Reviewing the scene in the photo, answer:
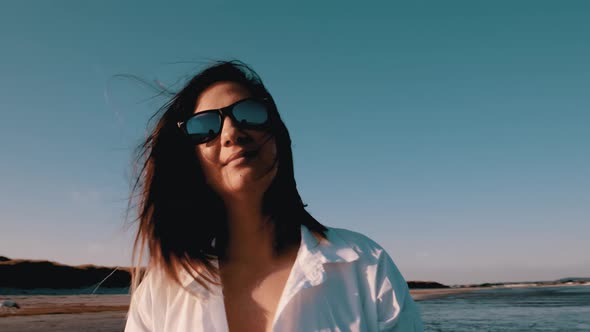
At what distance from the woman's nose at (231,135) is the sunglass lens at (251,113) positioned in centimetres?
5

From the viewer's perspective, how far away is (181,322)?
2.01 metres

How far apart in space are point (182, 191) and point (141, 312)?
0.71 m

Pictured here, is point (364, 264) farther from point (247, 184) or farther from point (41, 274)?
point (41, 274)

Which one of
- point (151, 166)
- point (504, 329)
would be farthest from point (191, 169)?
point (504, 329)

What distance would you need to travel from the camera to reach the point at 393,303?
65.7 inches

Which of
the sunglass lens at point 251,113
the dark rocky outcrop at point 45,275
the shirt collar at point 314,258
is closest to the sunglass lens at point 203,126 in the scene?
the sunglass lens at point 251,113

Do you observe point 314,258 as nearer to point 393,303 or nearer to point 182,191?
point 393,303

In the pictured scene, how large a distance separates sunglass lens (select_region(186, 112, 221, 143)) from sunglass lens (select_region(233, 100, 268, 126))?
12 cm

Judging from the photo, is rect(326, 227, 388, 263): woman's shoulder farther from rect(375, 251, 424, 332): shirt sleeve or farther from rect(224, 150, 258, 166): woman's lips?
rect(224, 150, 258, 166): woman's lips

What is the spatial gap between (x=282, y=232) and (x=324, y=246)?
1.15 ft

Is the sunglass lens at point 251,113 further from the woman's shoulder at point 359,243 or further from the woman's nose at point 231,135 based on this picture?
the woman's shoulder at point 359,243

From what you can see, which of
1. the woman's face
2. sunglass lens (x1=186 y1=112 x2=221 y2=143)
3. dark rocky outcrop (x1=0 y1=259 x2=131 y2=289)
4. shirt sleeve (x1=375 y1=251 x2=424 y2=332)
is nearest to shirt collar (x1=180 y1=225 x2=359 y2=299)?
shirt sleeve (x1=375 y1=251 x2=424 y2=332)

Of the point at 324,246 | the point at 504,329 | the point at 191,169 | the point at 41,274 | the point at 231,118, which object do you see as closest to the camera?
the point at 324,246

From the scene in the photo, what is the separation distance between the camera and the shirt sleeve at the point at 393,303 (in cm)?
164
